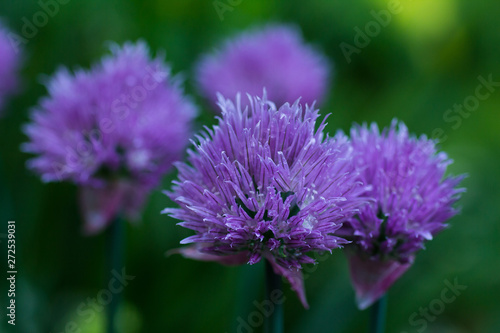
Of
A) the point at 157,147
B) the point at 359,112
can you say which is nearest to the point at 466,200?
the point at 359,112

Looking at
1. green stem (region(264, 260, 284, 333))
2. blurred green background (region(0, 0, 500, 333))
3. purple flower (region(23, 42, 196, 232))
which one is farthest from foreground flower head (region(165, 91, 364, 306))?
blurred green background (region(0, 0, 500, 333))

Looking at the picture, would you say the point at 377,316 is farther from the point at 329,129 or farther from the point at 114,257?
the point at 329,129

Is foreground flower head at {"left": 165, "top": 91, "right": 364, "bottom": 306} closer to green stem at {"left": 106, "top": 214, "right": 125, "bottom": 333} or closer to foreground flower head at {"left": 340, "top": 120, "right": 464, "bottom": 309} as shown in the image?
foreground flower head at {"left": 340, "top": 120, "right": 464, "bottom": 309}

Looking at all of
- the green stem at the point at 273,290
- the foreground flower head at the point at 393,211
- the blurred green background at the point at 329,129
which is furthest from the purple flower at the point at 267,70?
the green stem at the point at 273,290

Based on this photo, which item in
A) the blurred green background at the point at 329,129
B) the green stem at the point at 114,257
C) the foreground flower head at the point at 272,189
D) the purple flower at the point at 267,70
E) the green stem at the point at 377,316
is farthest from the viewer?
the purple flower at the point at 267,70

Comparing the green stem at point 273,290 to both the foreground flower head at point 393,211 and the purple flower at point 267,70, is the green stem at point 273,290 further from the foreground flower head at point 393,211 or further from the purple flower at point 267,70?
the purple flower at point 267,70

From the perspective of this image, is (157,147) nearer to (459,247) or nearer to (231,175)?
(231,175)
